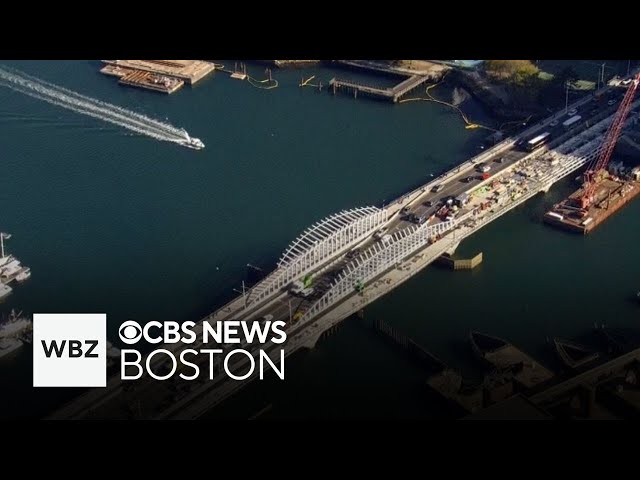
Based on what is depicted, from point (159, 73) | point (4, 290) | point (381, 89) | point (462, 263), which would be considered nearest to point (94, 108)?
point (159, 73)

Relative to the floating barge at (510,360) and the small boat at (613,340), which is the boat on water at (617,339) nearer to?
the small boat at (613,340)

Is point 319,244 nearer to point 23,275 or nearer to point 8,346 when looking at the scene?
point 23,275

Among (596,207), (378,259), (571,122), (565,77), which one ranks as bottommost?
(378,259)

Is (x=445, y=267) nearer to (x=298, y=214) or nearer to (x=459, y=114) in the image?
(x=298, y=214)

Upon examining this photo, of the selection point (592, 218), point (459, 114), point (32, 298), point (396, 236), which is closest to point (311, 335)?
point (396, 236)

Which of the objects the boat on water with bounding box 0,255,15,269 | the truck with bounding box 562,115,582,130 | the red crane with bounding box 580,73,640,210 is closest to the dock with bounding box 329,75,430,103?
the truck with bounding box 562,115,582,130
